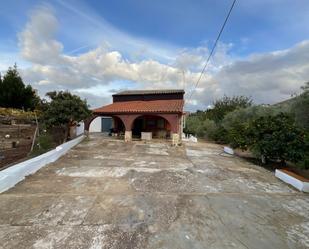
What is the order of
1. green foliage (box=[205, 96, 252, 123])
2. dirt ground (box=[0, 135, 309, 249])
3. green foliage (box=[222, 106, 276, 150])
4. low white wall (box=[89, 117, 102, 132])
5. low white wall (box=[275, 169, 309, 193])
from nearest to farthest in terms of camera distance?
1. dirt ground (box=[0, 135, 309, 249])
2. low white wall (box=[275, 169, 309, 193])
3. green foliage (box=[222, 106, 276, 150])
4. low white wall (box=[89, 117, 102, 132])
5. green foliage (box=[205, 96, 252, 123])

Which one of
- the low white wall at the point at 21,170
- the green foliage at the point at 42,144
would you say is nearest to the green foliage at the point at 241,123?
the low white wall at the point at 21,170

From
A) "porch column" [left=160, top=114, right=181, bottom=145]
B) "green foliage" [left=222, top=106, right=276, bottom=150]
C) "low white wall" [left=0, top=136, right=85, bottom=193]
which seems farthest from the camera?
"porch column" [left=160, top=114, right=181, bottom=145]

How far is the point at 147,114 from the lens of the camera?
1670 cm

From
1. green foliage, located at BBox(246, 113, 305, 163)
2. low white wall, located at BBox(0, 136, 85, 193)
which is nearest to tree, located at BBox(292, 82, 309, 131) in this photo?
green foliage, located at BBox(246, 113, 305, 163)

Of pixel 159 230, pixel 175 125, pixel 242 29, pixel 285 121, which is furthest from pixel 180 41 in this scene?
pixel 159 230

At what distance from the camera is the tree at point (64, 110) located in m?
12.6

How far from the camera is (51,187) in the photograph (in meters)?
6.23

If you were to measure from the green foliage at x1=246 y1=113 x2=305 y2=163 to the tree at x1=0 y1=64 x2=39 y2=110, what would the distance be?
17.7 metres

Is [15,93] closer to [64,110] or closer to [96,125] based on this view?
[64,110]

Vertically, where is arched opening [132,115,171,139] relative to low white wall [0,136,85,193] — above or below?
above

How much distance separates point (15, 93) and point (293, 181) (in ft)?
65.8

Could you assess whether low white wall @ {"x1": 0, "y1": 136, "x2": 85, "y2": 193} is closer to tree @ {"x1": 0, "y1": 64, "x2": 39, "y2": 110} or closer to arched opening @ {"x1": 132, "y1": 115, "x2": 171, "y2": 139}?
tree @ {"x1": 0, "y1": 64, "x2": 39, "y2": 110}

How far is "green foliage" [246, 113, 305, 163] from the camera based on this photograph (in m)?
9.26

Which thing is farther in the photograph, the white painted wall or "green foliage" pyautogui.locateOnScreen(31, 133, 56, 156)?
the white painted wall
